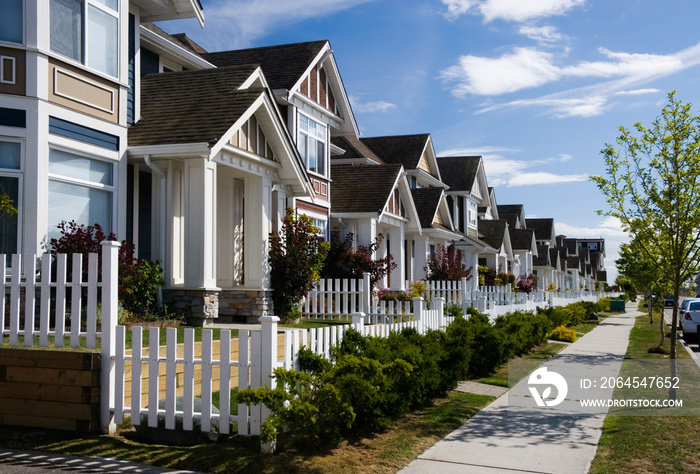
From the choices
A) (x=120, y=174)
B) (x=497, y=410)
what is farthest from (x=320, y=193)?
(x=497, y=410)

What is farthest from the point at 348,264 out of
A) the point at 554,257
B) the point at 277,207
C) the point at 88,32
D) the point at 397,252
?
the point at 554,257

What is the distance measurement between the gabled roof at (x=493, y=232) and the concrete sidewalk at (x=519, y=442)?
107 ft

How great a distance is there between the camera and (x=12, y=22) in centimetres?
1081

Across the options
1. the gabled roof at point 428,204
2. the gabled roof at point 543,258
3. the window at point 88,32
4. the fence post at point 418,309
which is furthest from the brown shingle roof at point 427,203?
the gabled roof at point 543,258

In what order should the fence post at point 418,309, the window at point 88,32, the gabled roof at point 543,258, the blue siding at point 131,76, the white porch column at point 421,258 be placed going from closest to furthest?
the window at point 88,32
the fence post at point 418,309
the blue siding at point 131,76
the white porch column at point 421,258
the gabled roof at point 543,258

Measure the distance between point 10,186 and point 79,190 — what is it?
1317mm

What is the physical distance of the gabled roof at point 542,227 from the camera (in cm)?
7312

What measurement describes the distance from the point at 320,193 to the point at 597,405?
42.1 feet

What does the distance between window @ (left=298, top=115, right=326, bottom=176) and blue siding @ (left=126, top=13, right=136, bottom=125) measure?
22.7ft

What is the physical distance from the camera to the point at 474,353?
12.2 metres

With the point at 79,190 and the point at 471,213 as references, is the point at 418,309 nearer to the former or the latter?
the point at 79,190

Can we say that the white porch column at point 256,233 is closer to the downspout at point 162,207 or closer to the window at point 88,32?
the downspout at point 162,207

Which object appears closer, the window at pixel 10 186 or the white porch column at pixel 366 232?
the window at pixel 10 186

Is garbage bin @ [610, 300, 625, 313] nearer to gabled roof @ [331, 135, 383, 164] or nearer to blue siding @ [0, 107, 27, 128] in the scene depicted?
gabled roof @ [331, 135, 383, 164]
